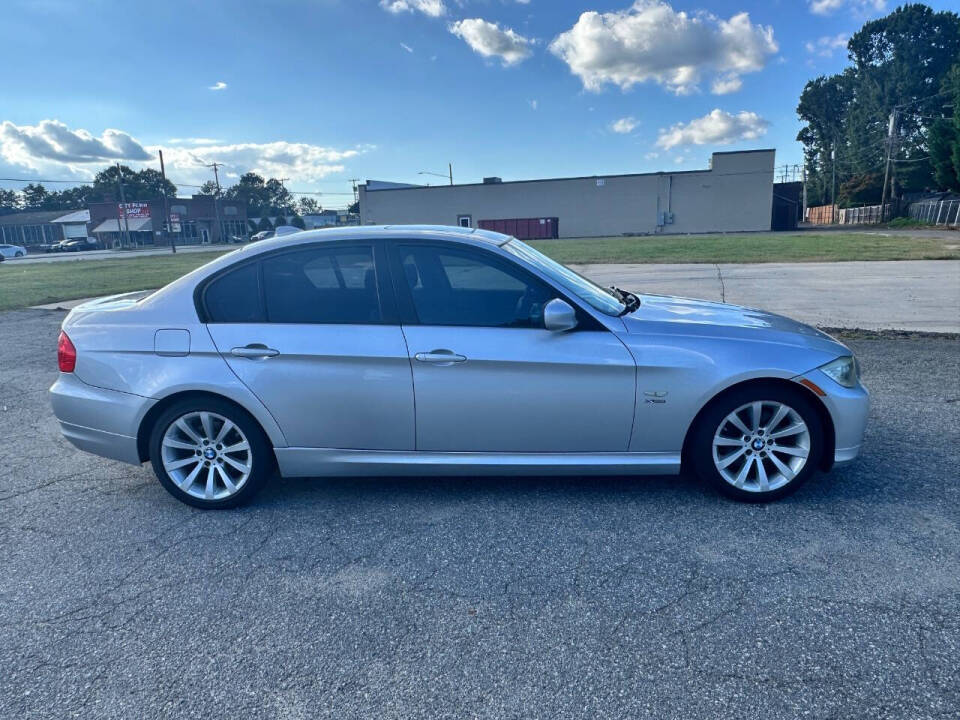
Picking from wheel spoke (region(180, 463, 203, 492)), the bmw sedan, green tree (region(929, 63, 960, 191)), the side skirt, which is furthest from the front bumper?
green tree (region(929, 63, 960, 191))

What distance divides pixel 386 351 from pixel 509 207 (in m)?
60.4

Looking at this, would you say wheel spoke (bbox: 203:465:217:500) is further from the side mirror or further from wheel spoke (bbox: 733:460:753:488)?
wheel spoke (bbox: 733:460:753:488)

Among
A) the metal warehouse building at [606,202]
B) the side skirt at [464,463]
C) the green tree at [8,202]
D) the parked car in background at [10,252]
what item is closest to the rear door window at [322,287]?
the side skirt at [464,463]

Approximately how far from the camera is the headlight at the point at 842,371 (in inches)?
139

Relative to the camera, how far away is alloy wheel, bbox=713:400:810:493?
353cm

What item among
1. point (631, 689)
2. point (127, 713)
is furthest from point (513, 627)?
point (127, 713)

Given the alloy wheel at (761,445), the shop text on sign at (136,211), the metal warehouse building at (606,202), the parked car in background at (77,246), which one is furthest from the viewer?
the shop text on sign at (136,211)

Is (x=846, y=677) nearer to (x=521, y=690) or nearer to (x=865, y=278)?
(x=521, y=690)

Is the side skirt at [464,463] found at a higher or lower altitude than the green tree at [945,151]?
lower

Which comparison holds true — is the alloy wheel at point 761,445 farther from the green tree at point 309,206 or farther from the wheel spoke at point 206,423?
the green tree at point 309,206

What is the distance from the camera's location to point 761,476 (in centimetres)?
358

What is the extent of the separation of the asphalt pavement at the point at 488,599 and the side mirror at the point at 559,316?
1071mm

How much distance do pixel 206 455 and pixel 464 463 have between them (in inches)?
61.5

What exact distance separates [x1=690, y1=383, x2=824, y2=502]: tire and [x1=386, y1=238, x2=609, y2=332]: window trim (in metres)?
0.84
